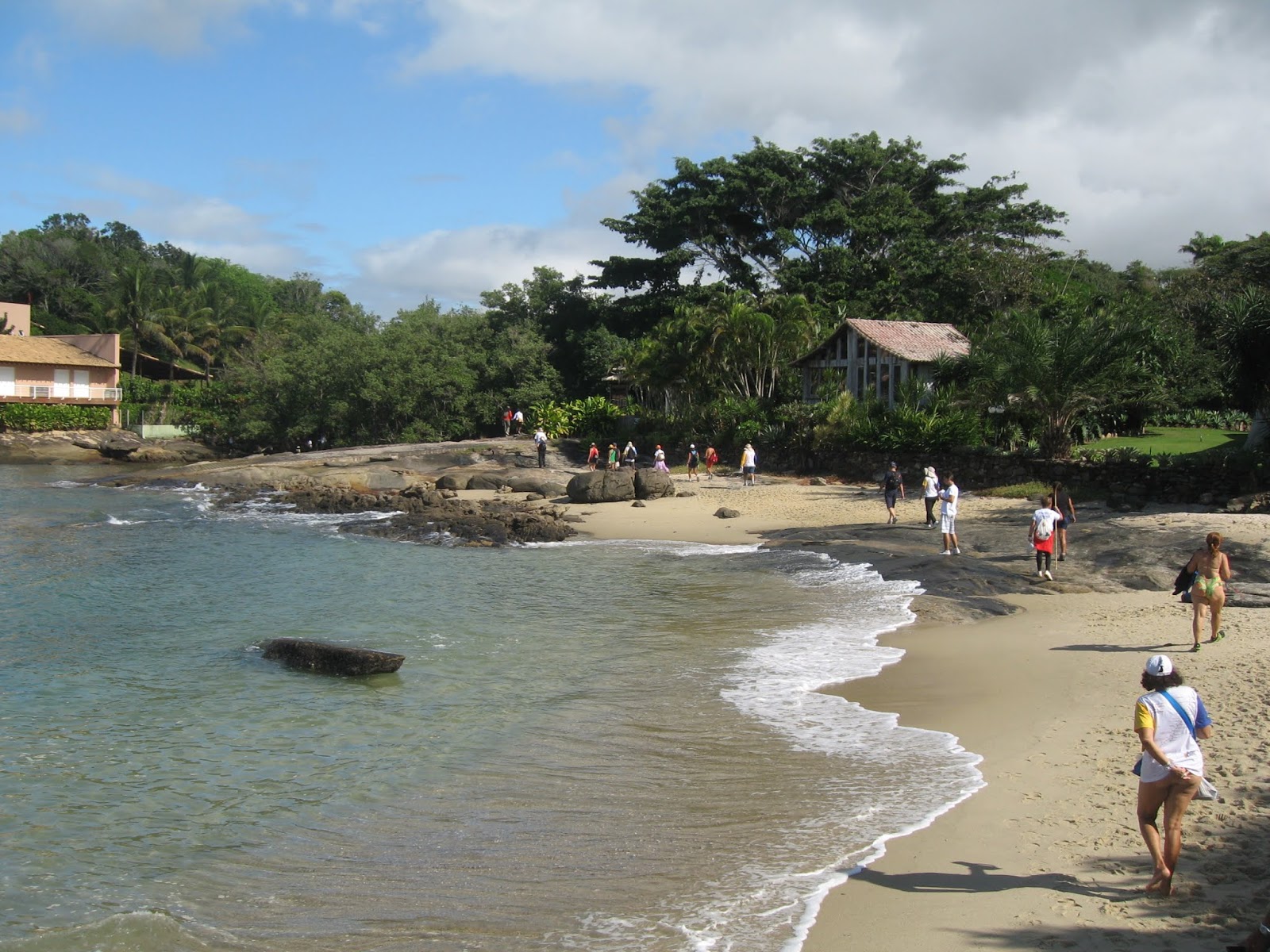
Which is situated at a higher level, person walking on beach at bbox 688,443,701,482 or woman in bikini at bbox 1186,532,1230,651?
person walking on beach at bbox 688,443,701,482

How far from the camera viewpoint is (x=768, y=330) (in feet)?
125

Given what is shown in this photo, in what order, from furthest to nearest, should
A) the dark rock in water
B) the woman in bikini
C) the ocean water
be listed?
the dark rock in water, the woman in bikini, the ocean water

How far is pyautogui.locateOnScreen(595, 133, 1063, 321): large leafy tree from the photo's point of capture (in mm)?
44719

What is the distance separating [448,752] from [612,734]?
1.61 metres

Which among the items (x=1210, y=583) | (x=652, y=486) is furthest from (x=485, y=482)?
(x=1210, y=583)

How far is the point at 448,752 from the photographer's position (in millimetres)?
9406

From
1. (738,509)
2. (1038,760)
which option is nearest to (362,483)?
(738,509)

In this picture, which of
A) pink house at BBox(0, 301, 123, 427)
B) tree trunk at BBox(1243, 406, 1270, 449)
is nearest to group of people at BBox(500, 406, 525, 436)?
pink house at BBox(0, 301, 123, 427)

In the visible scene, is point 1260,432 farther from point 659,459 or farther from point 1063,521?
point 659,459

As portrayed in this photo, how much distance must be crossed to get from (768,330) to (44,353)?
42658mm

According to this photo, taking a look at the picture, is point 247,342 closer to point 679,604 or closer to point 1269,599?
point 679,604

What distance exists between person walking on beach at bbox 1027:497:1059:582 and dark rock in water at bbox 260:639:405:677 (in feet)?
33.4

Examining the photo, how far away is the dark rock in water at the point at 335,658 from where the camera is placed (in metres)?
12.1

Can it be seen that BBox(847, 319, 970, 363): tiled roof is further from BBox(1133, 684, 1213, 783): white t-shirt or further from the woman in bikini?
BBox(1133, 684, 1213, 783): white t-shirt
